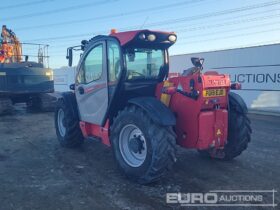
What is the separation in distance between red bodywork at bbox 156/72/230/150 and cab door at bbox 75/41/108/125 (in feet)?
4.28

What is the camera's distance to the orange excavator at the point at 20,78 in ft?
38.3

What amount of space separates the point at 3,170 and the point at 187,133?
10.5ft

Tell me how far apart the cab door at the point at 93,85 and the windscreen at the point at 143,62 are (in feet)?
1.51

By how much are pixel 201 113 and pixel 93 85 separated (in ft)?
7.12

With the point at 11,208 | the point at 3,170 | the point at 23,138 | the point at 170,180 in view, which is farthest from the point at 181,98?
the point at 23,138

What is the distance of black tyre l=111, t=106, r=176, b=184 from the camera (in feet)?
13.1

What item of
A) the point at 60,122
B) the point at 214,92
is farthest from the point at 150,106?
the point at 60,122

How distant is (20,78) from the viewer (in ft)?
39.0

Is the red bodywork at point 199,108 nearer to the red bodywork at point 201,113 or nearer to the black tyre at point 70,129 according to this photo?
the red bodywork at point 201,113

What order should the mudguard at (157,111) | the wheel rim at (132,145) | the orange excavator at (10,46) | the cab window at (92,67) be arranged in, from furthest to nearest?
the orange excavator at (10,46) < the cab window at (92,67) < the wheel rim at (132,145) < the mudguard at (157,111)

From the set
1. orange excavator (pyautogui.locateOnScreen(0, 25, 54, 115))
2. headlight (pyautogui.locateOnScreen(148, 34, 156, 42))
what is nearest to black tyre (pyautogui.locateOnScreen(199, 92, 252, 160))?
headlight (pyautogui.locateOnScreen(148, 34, 156, 42))

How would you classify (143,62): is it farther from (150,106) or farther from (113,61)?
(150,106)

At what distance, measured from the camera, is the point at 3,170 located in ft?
16.5

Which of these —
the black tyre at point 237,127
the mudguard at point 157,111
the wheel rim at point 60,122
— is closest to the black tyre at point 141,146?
the mudguard at point 157,111
